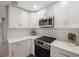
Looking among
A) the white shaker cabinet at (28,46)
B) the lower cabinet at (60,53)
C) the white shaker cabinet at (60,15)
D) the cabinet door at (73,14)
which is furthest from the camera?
the white shaker cabinet at (28,46)

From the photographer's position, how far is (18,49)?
2.12 metres

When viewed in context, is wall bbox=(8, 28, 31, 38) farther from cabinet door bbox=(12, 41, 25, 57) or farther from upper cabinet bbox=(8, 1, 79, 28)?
cabinet door bbox=(12, 41, 25, 57)

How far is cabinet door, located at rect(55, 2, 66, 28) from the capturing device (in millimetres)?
1731

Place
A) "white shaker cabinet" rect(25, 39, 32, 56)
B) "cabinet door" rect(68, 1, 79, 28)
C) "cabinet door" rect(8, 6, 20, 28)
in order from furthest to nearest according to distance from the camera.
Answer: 1. "white shaker cabinet" rect(25, 39, 32, 56)
2. "cabinet door" rect(8, 6, 20, 28)
3. "cabinet door" rect(68, 1, 79, 28)

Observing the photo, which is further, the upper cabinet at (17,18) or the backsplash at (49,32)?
the upper cabinet at (17,18)

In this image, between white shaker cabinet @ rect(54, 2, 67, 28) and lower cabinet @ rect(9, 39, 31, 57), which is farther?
lower cabinet @ rect(9, 39, 31, 57)

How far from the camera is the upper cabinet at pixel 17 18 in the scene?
226 cm

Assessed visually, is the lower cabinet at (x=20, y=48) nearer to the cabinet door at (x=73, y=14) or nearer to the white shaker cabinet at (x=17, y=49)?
the white shaker cabinet at (x=17, y=49)

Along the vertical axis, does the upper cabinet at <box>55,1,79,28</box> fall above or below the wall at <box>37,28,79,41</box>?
above

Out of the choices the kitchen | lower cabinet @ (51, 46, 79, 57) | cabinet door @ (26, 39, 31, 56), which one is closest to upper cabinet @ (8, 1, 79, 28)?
the kitchen

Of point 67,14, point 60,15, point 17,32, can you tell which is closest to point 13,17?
point 17,32

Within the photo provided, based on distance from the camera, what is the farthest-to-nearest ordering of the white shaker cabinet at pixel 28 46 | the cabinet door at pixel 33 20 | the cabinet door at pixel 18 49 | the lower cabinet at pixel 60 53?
the cabinet door at pixel 33 20 < the white shaker cabinet at pixel 28 46 < the cabinet door at pixel 18 49 < the lower cabinet at pixel 60 53

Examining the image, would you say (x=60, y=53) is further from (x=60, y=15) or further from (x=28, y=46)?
(x=28, y=46)

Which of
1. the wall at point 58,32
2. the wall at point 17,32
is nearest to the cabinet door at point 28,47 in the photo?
the wall at point 17,32
